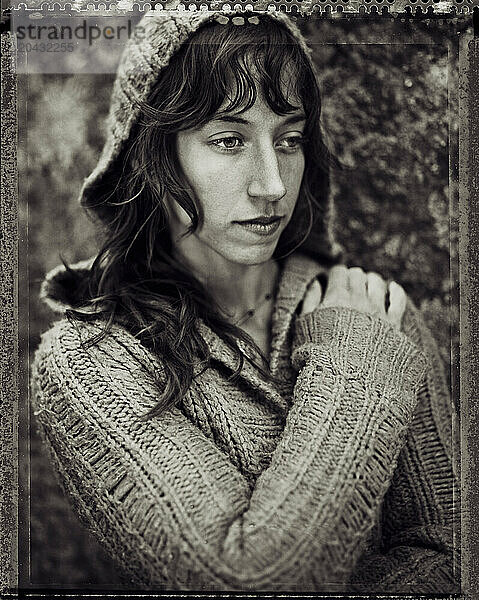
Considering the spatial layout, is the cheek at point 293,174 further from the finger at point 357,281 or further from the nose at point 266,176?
the finger at point 357,281

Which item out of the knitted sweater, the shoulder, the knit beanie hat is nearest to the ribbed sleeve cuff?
the knitted sweater

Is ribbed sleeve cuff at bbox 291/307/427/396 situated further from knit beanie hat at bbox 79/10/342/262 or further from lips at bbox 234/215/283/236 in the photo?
knit beanie hat at bbox 79/10/342/262

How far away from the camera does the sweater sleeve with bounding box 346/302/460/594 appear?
36.8 inches

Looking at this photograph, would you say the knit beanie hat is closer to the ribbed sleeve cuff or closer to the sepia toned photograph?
the sepia toned photograph

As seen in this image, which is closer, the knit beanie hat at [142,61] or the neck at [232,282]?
the knit beanie hat at [142,61]

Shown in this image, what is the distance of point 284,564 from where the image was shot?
32.4 inches

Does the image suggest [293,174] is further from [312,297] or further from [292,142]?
[312,297]

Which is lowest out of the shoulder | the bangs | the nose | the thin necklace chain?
the shoulder

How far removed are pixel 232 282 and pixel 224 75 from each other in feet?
0.97

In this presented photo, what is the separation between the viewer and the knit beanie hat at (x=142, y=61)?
0.90 m

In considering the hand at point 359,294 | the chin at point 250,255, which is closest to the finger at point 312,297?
the hand at point 359,294

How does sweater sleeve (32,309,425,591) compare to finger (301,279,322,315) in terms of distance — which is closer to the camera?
sweater sleeve (32,309,425,591)

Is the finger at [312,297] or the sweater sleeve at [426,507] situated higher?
the finger at [312,297]

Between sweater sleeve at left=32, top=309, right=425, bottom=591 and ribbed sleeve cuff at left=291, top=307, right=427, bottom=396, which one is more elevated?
ribbed sleeve cuff at left=291, top=307, right=427, bottom=396
